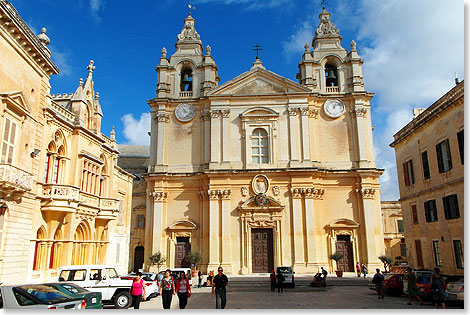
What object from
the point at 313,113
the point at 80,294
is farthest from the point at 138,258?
the point at 80,294

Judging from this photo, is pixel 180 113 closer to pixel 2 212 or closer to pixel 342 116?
pixel 342 116

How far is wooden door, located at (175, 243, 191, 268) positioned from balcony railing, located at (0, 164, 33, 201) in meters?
15.8

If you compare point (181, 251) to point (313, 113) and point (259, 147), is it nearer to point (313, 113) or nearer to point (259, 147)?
point (259, 147)

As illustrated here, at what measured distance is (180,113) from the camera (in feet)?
107

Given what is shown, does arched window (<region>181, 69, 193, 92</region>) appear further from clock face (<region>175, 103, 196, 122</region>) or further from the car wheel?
the car wheel

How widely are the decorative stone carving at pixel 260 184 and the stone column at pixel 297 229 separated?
203cm

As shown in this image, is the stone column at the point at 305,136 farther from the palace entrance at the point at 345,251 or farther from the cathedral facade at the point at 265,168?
the palace entrance at the point at 345,251

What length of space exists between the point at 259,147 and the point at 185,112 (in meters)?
6.81

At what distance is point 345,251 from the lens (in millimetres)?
29375

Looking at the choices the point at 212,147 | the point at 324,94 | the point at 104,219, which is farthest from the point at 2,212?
the point at 324,94

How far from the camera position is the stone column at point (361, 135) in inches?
1200

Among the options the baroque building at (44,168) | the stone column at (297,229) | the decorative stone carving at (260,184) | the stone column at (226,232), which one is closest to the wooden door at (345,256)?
the stone column at (297,229)

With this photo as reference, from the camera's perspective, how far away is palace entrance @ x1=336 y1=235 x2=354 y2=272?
29.2m

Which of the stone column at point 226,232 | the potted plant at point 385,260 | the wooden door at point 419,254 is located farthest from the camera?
the stone column at point 226,232
